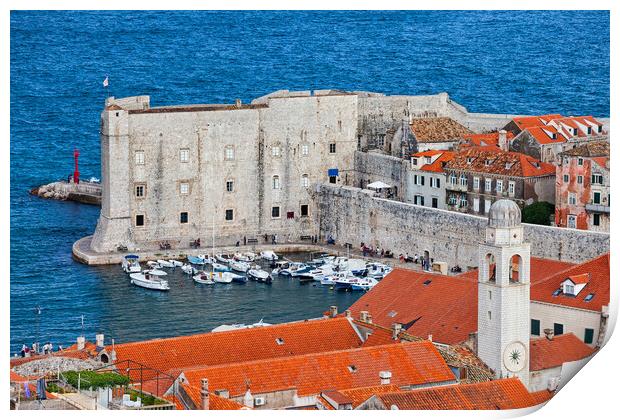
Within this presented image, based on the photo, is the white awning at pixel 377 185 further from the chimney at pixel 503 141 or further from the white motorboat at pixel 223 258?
the white motorboat at pixel 223 258

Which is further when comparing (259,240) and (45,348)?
(259,240)

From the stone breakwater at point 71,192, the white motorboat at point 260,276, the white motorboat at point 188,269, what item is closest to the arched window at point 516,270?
the white motorboat at point 260,276

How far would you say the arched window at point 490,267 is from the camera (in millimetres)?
61237

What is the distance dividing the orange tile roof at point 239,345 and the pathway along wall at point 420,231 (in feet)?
50.9

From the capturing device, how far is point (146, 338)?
7356 cm

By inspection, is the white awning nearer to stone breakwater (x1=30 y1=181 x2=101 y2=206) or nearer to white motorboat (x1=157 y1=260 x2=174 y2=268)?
white motorboat (x1=157 y1=260 x2=174 y2=268)

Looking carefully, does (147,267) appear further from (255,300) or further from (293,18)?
(293,18)

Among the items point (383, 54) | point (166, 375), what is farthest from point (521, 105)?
point (166, 375)

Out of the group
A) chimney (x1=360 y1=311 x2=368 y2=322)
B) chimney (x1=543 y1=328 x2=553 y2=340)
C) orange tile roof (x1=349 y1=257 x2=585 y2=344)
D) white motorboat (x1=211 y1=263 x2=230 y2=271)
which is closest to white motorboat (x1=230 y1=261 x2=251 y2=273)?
white motorboat (x1=211 y1=263 x2=230 y2=271)

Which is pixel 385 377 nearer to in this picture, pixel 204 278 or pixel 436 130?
pixel 204 278

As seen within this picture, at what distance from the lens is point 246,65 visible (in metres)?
155

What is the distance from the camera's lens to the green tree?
8138 cm

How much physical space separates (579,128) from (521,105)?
46877 mm

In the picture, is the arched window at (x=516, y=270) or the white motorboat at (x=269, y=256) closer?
the arched window at (x=516, y=270)
